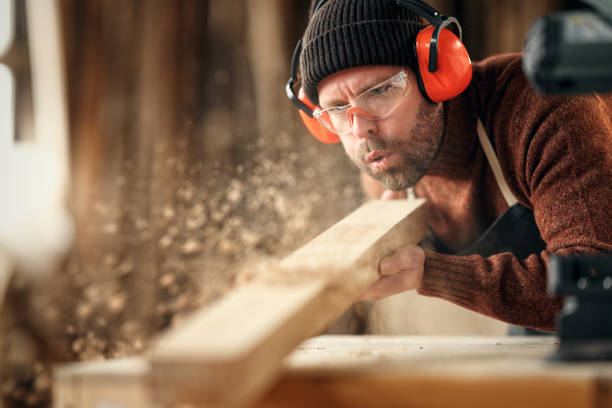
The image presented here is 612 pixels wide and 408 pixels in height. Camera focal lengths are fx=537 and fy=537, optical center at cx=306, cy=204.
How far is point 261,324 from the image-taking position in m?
0.86

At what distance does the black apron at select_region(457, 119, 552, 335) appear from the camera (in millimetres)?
1795

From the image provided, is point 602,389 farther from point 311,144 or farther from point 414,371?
point 311,144

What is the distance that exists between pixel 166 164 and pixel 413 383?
7.22 feet

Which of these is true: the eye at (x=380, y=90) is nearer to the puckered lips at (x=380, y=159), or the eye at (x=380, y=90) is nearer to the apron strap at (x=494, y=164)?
the puckered lips at (x=380, y=159)

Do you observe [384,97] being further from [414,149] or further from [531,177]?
[531,177]

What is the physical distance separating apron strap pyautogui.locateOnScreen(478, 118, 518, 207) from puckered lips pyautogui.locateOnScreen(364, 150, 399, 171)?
0.30m

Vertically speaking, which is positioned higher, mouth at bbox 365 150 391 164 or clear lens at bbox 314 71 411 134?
clear lens at bbox 314 71 411 134

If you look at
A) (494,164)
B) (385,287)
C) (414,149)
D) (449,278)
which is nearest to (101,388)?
(385,287)

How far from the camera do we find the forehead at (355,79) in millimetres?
1698

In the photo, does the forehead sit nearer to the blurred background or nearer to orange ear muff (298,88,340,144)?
orange ear muff (298,88,340,144)

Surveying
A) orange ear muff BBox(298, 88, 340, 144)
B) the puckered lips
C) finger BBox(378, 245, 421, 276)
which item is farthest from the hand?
orange ear muff BBox(298, 88, 340, 144)

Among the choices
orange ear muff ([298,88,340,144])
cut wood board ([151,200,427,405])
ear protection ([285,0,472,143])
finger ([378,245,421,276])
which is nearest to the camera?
cut wood board ([151,200,427,405])

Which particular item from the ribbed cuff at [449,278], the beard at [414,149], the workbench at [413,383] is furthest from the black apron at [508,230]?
the workbench at [413,383]

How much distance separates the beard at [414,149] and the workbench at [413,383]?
2.82ft
